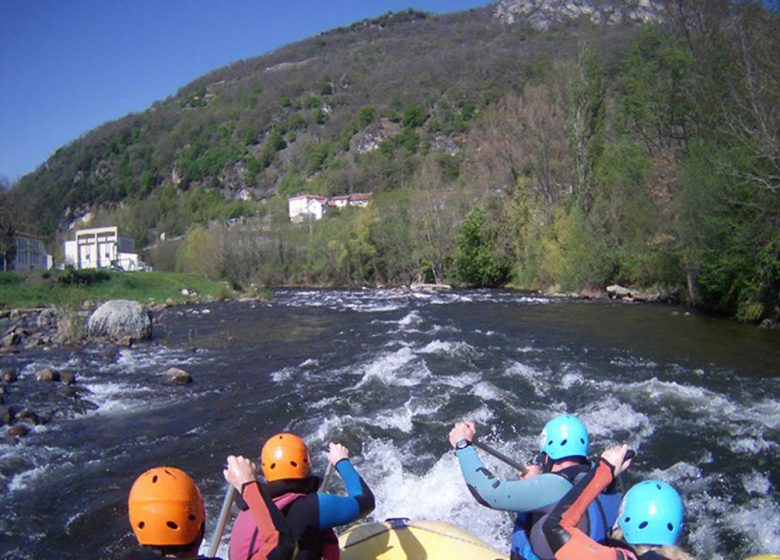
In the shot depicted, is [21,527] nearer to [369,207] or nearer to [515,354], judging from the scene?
[515,354]

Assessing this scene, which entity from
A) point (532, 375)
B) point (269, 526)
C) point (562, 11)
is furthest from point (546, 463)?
point (562, 11)

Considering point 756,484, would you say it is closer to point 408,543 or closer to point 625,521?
point 408,543

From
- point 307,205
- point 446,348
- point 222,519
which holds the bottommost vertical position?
point 446,348

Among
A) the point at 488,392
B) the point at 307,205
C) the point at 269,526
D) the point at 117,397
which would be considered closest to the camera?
the point at 269,526

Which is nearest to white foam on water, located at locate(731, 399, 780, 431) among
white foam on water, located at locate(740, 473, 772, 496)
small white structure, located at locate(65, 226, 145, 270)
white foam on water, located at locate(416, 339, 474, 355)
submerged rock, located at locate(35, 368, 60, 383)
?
white foam on water, located at locate(740, 473, 772, 496)

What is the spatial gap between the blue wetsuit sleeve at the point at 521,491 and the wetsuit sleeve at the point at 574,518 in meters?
0.29

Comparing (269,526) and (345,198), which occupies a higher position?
(345,198)

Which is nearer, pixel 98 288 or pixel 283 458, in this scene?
pixel 283 458

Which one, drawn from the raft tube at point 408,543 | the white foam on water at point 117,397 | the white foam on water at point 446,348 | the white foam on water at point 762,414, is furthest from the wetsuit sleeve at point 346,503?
the white foam on water at point 446,348

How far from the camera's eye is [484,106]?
11212 cm

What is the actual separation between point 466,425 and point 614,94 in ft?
145

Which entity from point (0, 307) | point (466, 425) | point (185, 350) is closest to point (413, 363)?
point (185, 350)

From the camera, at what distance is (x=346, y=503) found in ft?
11.9

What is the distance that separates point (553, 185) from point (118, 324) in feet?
103
